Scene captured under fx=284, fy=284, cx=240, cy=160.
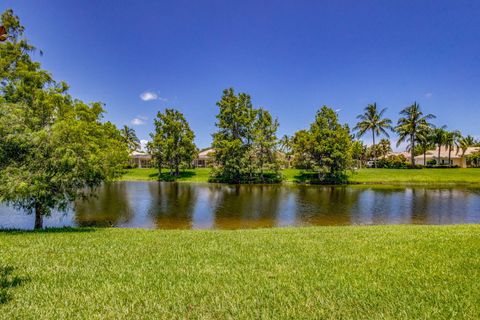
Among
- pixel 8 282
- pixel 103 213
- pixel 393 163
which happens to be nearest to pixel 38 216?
pixel 103 213

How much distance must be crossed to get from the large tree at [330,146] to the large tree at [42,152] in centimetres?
4087

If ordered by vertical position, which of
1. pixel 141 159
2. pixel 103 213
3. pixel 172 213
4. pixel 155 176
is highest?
pixel 141 159

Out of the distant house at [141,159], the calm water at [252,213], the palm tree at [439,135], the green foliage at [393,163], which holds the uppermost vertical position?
the palm tree at [439,135]

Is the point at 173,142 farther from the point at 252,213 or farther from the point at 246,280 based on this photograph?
the point at 246,280

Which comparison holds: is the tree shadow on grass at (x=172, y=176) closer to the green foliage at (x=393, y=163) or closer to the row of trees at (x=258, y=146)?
the row of trees at (x=258, y=146)

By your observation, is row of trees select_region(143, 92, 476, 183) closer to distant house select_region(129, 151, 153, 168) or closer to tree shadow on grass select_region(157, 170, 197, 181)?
tree shadow on grass select_region(157, 170, 197, 181)

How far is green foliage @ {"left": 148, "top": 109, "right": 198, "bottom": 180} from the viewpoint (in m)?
60.6

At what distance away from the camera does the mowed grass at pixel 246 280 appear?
4.71m

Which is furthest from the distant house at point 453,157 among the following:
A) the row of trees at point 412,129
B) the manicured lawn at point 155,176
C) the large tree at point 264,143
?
the manicured lawn at point 155,176

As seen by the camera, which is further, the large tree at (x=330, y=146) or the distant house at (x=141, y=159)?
the distant house at (x=141, y=159)

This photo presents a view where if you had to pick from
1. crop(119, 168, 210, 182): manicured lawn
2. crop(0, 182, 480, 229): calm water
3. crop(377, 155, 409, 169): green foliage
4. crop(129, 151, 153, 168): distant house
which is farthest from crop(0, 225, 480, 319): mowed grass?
crop(129, 151, 153, 168): distant house

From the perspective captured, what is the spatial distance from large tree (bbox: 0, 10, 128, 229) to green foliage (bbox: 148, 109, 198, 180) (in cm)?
4214

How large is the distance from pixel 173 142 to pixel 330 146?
105 ft

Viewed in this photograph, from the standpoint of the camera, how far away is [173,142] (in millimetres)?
60562
